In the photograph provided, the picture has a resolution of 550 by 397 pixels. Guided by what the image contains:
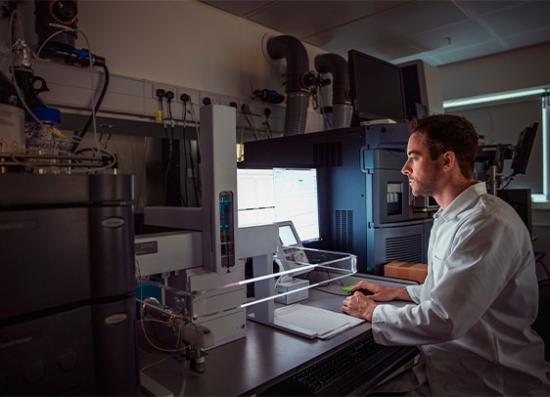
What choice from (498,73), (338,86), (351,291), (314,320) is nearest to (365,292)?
(351,291)

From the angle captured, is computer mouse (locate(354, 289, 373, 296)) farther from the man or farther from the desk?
the desk

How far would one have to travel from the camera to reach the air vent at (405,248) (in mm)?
1851

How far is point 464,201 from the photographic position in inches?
51.8

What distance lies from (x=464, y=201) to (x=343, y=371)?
27.7 inches

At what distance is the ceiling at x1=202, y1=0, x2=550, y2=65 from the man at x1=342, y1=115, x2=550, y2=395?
147 cm

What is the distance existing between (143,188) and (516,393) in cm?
188

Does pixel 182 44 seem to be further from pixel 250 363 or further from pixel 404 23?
pixel 250 363

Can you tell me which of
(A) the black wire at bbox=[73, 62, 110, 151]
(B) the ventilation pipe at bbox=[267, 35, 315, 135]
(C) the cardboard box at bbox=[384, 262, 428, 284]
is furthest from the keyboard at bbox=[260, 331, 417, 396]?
(B) the ventilation pipe at bbox=[267, 35, 315, 135]

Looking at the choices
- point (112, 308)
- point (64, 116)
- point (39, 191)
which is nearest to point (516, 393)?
point (112, 308)

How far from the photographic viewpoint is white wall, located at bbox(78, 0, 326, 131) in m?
1.86

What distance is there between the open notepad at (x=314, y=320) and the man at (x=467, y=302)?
0.23 ft

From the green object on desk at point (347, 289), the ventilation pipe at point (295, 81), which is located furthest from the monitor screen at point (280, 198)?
the ventilation pipe at point (295, 81)

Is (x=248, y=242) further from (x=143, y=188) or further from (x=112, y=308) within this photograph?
(x=143, y=188)

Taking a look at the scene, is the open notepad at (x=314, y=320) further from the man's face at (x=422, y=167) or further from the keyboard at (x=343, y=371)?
the man's face at (x=422, y=167)
